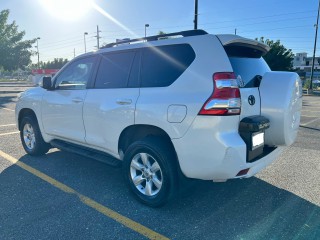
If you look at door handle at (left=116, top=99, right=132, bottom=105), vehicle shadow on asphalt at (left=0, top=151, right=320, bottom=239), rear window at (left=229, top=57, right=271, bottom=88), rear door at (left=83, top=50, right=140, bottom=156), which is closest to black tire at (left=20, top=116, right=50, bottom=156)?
vehicle shadow on asphalt at (left=0, top=151, right=320, bottom=239)

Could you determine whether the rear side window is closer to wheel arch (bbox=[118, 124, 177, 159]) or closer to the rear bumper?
wheel arch (bbox=[118, 124, 177, 159])

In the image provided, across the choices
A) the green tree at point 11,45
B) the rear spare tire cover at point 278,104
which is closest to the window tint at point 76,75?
the rear spare tire cover at point 278,104

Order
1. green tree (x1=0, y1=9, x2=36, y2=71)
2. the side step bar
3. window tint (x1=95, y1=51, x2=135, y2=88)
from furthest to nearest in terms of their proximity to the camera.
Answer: green tree (x1=0, y1=9, x2=36, y2=71), the side step bar, window tint (x1=95, y1=51, x2=135, y2=88)

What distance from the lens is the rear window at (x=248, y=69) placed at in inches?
119

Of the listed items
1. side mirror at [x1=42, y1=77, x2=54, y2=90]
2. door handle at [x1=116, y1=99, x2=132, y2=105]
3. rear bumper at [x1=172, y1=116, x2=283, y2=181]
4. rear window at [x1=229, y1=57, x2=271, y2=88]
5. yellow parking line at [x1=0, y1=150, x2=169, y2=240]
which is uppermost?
rear window at [x1=229, y1=57, x2=271, y2=88]

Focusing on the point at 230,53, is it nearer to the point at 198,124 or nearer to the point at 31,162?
the point at 198,124

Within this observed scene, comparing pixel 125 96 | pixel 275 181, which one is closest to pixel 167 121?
pixel 125 96

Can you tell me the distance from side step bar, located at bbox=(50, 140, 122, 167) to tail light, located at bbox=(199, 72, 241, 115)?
156 centimetres

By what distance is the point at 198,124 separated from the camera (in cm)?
277

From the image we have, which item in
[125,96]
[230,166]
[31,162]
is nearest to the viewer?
[230,166]

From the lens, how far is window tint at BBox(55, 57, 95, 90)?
4.17 metres

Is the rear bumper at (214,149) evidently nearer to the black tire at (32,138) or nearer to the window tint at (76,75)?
the window tint at (76,75)

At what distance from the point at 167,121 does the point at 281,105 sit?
1.29 metres

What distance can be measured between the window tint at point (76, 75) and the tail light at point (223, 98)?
2.13m
